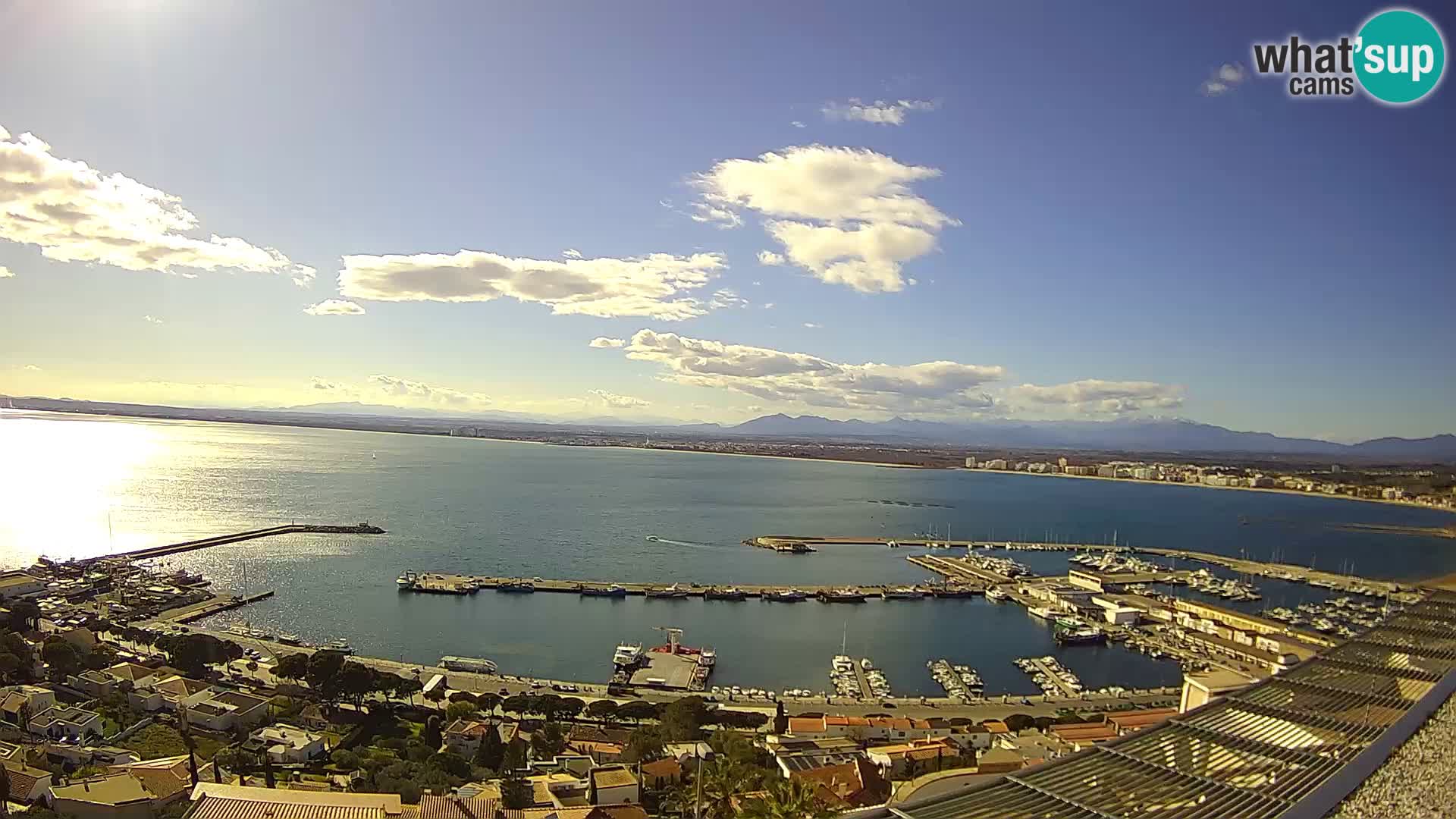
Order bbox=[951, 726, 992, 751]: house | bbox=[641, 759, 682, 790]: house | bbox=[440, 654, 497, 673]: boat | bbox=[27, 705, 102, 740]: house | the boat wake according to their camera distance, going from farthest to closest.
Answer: the boat wake → bbox=[440, 654, 497, 673]: boat → bbox=[951, 726, 992, 751]: house → bbox=[27, 705, 102, 740]: house → bbox=[641, 759, 682, 790]: house

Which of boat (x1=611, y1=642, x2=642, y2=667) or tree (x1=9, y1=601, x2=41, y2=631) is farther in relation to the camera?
boat (x1=611, y1=642, x2=642, y2=667)

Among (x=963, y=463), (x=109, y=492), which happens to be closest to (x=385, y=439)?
(x=109, y=492)

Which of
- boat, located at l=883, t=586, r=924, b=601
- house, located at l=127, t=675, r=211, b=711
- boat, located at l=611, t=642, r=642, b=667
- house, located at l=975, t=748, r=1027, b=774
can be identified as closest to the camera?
house, located at l=975, t=748, r=1027, b=774

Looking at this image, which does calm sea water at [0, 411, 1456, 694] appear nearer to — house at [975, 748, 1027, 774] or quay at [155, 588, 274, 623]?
quay at [155, 588, 274, 623]

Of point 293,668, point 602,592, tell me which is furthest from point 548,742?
point 602,592

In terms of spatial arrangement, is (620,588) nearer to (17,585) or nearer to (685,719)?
(685,719)

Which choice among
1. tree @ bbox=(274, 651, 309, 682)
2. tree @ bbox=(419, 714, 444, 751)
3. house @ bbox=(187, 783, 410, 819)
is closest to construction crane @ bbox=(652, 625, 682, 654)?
tree @ bbox=(419, 714, 444, 751)

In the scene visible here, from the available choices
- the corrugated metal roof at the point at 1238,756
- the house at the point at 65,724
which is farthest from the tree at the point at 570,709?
the corrugated metal roof at the point at 1238,756
